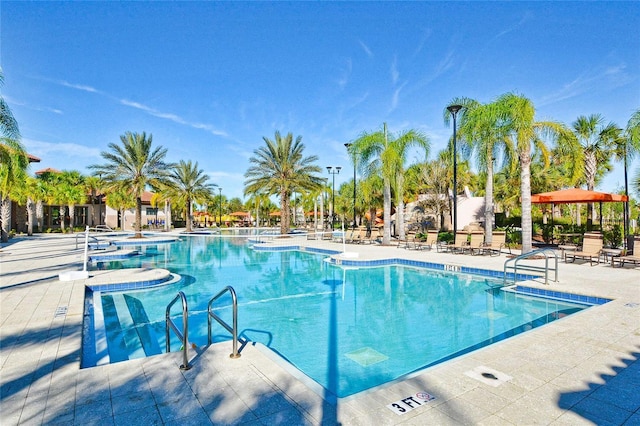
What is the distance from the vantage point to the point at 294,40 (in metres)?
18.6

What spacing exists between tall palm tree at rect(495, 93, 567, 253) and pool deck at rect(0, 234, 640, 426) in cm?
842

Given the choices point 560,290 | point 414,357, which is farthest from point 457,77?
point 414,357

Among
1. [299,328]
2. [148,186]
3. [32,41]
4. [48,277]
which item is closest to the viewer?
[299,328]

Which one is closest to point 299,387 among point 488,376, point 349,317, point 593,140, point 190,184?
point 488,376

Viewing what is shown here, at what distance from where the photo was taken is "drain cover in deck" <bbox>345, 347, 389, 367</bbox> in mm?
5434

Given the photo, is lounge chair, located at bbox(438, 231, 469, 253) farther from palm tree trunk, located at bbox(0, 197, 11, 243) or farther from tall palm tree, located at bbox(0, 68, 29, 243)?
palm tree trunk, located at bbox(0, 197, 11, 243)

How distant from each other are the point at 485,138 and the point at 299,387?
46.3 feet

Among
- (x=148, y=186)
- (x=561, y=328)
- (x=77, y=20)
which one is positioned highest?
(x=77, y=20)

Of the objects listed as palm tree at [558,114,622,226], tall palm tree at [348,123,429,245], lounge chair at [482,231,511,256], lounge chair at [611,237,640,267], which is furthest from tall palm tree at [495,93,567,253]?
palm tree at [558,114,622,226]

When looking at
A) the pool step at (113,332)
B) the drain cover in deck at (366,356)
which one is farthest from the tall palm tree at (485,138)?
the pool step at (113,332)

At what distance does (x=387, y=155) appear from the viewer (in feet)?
61.8

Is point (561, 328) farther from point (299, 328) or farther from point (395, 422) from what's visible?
point (299, 328)

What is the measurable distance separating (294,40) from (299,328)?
16.4m

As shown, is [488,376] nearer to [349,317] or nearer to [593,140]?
[349,317]
